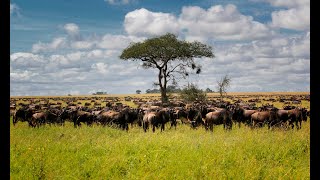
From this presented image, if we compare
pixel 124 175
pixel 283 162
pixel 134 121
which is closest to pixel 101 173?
pixel 124 175

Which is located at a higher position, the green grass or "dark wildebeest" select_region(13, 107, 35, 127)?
"dark wildebeest" select_region(13, 107, 35, 127)

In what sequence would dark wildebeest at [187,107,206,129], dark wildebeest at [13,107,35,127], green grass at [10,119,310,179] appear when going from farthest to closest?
dark wildebeest at [13,107,35,127]
dark wildebeest at [187,107,206,129]
green grass at [10,119,310,179]

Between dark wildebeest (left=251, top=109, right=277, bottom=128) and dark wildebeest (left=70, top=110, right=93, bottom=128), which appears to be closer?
dark wildebeest (left=251, top=109, right=277, bottom=128)

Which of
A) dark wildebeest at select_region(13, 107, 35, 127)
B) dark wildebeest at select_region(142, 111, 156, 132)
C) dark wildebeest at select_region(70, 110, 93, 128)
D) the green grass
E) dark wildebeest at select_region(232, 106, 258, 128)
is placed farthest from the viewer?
dark wildebeest at select_region(13, 107, 35, 127)

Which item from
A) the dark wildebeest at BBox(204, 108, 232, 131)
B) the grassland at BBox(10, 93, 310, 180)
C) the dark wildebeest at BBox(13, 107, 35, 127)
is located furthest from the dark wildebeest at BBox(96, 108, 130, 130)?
the grassland at BBox(10, 93, 310, 180)

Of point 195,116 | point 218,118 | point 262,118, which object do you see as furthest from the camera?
point 195,116

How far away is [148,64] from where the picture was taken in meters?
45.9

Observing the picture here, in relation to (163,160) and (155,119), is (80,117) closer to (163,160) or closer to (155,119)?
(155,119)

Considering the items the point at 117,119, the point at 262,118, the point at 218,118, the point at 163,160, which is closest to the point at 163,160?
the point at 163,160

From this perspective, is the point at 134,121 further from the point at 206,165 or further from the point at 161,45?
the point at 161,45

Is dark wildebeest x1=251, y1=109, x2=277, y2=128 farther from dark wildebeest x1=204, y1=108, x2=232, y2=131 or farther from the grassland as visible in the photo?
the grassland

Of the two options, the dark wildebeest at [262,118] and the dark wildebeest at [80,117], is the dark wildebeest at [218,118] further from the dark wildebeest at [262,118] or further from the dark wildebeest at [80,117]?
the dark wildebeest at [80,117]

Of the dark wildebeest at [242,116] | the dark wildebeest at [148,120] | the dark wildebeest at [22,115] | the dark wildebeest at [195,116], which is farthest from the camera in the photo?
the dark wildebeest at [22,115]

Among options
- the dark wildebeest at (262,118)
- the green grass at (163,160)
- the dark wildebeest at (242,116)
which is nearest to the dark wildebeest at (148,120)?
the dark wildebeest at (242,116)
